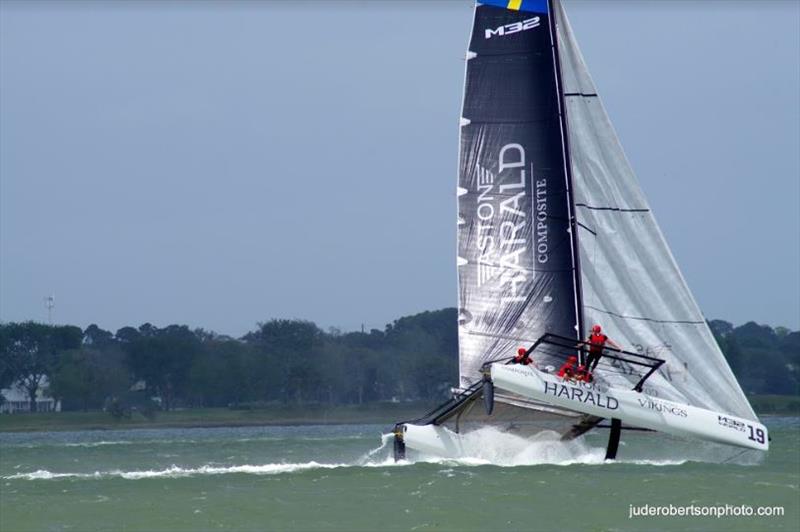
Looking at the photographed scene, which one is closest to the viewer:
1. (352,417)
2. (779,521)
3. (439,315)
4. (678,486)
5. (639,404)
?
(779,521)

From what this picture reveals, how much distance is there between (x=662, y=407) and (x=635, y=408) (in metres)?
0.46

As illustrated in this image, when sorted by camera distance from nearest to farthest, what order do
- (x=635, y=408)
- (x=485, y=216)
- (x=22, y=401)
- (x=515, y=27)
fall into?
1. (x=635, y=408)
2. (x=485, y=216)
3. (x=515, y=27)
4. (x=22, y=401)

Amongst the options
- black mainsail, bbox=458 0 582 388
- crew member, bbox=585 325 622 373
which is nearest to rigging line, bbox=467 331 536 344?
black mainsail, bbox=458 0 582 388

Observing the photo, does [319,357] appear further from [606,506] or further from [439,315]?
[606,506]

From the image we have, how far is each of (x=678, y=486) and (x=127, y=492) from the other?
8.47 m

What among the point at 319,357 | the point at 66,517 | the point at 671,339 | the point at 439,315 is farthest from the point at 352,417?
the point at 66,517

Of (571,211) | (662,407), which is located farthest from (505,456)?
(571,211)

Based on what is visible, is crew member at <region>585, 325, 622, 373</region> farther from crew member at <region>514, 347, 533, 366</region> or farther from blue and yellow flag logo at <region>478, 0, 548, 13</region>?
blue and yellow flag logo at <region>478, 0, 548, 13</region>

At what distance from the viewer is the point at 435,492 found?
24250 millimetres

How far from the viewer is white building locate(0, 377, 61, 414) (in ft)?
283

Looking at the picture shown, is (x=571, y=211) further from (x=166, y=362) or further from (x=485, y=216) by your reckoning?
(x=166, y=362)

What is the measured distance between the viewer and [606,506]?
22219 mm

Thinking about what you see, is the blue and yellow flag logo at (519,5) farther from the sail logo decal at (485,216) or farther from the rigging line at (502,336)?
the rigging line at (502,336)

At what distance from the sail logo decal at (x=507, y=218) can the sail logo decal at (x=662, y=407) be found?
113 inches
